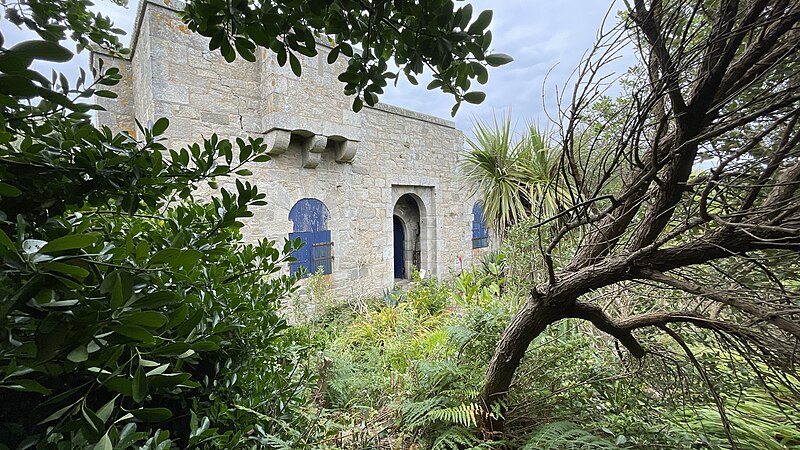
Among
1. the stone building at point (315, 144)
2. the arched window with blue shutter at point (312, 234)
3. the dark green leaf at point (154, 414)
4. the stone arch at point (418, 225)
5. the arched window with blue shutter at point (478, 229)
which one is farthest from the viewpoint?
the arched window with blue shutter at point (478, 229)

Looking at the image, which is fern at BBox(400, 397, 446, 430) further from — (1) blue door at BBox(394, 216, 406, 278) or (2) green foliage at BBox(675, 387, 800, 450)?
(1) blue door at BBox(394, 216, 406, 278)

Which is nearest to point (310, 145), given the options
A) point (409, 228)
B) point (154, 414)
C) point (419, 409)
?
point (409, 228)

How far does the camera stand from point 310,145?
371 cm

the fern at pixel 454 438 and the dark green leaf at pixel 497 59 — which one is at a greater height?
Result: the dark green leaf at pixel 497 59

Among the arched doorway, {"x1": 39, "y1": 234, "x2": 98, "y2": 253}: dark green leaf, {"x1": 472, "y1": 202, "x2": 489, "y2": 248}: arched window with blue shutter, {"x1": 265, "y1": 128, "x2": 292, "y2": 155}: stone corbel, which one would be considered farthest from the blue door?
{"x1": 39, "y1": 234, "x2": 98, "y2": 253}: dark green leaf

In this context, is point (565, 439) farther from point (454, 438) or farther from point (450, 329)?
point (450, 329)

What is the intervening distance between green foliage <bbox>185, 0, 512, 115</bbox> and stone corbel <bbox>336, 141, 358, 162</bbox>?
10.8ft

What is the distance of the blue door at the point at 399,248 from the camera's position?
592 centimetres

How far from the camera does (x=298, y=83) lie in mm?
3490

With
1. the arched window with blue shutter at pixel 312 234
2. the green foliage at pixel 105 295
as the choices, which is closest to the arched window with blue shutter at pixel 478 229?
the arched window with blue shutter at pixel 312 234

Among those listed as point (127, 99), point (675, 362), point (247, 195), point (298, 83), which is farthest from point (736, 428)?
point (127, 99)

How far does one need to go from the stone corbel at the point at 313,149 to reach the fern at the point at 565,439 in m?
3.35

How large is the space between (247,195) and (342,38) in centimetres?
42

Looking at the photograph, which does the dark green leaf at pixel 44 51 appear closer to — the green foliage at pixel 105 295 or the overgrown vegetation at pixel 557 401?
the green foliage at pixel 105 295
